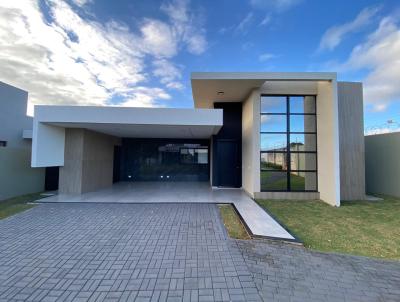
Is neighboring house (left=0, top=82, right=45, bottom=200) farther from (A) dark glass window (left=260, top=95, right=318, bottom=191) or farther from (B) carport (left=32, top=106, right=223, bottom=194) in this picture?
(A) dark glass window (left=260, top=95, right=318, bottom=191)

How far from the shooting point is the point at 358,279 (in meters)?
2.65

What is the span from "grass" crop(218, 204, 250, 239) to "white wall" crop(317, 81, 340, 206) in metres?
3.79

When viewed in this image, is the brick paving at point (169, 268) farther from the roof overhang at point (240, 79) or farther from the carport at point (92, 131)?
the roof overhang at point (240, 79)

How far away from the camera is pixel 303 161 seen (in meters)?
8.05

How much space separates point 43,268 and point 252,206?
5442mm

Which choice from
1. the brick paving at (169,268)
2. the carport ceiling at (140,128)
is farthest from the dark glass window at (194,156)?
the brick paving at (169,268)

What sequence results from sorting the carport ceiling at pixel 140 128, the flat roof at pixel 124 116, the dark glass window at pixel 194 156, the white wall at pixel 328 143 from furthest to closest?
the dark glass window at pixel 194 156 → the carport ceiling at pixel 140 128 → the white wall at pixel 328 143 → the flat roof at pixel 124 116

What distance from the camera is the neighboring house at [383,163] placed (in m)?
8.80

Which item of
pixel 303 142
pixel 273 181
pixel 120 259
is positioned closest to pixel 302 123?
pixel 303 142

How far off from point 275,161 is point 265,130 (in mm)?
1339

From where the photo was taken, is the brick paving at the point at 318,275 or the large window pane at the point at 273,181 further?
the large window pane at the point at 273,181

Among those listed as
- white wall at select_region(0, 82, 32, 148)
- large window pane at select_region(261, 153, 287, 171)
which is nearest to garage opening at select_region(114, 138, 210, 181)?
large window pane at select_region(261, 153, 287, 171)

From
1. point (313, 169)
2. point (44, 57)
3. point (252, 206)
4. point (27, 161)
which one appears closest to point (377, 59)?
point (313, 169)

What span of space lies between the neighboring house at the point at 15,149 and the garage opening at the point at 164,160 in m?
4.59
